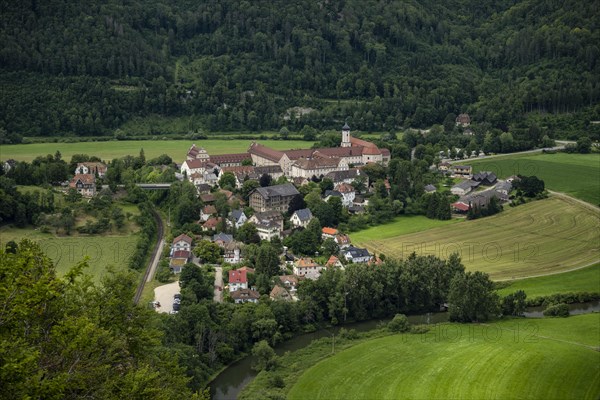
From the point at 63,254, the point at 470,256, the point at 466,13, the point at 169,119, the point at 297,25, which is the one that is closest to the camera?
the point at 63,254

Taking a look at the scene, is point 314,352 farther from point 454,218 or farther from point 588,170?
point 588,170

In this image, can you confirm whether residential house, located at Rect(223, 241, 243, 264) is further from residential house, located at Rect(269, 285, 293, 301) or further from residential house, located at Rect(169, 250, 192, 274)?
residential house, located at Rect(269, 285, 293, 301)

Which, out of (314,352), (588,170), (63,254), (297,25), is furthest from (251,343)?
(297,25)

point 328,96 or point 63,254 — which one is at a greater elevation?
point 328,96

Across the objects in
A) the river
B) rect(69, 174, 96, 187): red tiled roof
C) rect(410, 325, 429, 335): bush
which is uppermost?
rect(69, 174, 96, 187): red tiled roof

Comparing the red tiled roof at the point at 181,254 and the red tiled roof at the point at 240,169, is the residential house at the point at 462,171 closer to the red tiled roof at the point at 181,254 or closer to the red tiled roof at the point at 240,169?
the red tiled roof at the point at 240,169

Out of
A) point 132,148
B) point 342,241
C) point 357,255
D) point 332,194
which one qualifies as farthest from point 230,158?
point 357,255

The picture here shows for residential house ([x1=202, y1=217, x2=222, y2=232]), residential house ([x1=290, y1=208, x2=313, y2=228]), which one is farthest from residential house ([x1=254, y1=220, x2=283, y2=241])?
residential house ([x1=202, y1=217, x2=222, y2=232])
